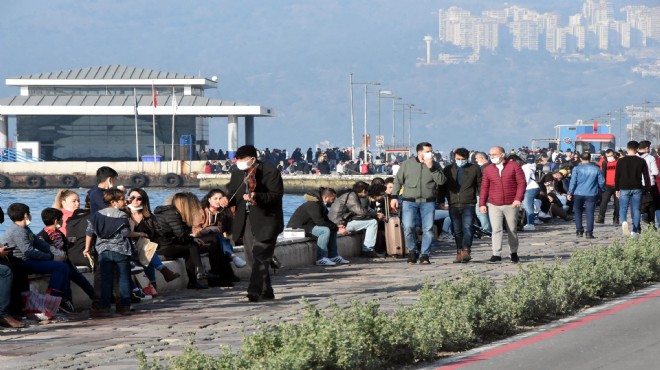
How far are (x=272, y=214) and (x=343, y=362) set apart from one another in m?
5.82

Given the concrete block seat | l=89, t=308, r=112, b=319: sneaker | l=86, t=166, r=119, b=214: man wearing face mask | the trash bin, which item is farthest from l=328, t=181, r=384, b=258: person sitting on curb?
the trash bin

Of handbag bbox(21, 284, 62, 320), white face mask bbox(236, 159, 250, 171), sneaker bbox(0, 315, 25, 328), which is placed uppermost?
white face mask bbox(236, 159, 250, 171)

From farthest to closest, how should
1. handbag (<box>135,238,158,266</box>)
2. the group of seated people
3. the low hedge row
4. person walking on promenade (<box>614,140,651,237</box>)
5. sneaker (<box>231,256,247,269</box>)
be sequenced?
person walking on promenade (<box>614,140,651,237</box>) → sneaker (<box>231,256,247,269</box>) → handbag (<box>135,238,158,266</box>) → the group of seated people → the low hedge row

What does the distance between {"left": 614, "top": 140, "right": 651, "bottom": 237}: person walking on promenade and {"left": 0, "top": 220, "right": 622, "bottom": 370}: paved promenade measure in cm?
259

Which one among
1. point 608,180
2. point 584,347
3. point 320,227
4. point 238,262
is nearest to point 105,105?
point 608,180

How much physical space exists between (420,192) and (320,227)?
1460 mm

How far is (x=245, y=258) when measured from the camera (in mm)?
18047

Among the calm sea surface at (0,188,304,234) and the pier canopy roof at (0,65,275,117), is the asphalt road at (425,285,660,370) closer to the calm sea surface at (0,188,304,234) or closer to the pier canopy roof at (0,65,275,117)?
the calm sea surface at (0,188,304,234)

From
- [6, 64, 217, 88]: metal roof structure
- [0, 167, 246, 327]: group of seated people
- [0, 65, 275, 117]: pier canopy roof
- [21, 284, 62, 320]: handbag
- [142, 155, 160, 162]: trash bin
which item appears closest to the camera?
[21, 284, 62, 320]: handbag

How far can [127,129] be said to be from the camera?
381 feet

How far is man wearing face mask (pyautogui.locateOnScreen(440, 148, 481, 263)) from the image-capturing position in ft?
68.1

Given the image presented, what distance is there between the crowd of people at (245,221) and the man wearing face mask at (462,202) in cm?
1

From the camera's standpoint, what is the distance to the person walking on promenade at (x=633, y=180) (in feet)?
79.6

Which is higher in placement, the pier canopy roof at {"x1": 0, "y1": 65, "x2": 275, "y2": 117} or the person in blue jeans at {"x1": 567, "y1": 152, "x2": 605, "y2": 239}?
the pier canopy roof at {"x1": 0, "y1": 65, "x2": 275, "y2": 117}
